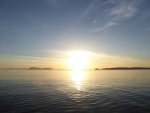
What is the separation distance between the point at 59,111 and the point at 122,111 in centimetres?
857

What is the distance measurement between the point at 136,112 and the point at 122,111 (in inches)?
69.5

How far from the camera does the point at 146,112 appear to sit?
19234mm

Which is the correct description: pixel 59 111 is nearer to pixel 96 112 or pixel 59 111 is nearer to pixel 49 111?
pixel 49 111

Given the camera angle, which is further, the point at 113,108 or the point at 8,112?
the point at 113,108

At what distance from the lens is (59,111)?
19.8 m

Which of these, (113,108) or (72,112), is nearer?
(72,112)

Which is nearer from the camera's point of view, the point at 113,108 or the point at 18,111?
the point at 18,111

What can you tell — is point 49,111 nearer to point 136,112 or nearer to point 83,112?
point 83,112

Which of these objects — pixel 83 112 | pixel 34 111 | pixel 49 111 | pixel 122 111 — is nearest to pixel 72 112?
pixel 83 112

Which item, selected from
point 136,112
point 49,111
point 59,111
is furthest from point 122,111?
point 49,111

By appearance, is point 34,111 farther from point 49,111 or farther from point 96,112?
point 96,112

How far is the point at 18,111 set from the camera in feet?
63.1

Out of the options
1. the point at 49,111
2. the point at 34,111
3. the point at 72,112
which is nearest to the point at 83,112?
the point at 72,112

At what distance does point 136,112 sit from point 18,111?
15.6 m
